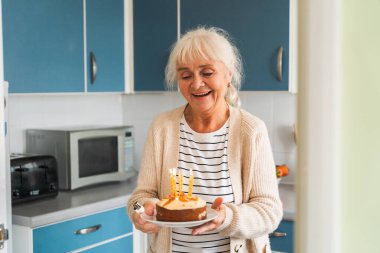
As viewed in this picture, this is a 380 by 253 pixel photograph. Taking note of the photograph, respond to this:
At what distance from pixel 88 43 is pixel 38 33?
0.36 meters

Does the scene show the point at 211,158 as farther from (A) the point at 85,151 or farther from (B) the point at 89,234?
(A) the point at 85,151

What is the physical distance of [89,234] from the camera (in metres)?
2.75

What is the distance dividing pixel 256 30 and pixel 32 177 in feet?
4.43

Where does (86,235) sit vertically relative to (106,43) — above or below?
below

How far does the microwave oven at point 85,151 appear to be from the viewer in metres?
3.05

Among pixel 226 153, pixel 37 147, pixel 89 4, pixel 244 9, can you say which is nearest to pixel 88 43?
pixel 89 4

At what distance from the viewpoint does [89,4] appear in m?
3.17

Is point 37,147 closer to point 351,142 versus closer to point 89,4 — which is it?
point 89,4

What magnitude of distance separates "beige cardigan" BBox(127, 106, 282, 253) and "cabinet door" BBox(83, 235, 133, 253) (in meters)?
1.10

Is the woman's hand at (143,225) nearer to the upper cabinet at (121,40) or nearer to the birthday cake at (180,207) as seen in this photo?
the birthday cake at (180,207)

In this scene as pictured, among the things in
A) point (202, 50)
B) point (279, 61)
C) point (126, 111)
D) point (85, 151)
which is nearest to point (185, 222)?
point (202, 50)

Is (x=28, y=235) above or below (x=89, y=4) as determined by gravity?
below

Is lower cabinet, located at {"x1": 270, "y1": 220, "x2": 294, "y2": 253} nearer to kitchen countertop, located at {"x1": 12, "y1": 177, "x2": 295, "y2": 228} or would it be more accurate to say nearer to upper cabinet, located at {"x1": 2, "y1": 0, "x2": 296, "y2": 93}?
kitchen countertop, located at {"x1": 12, "y1": 177, "x2": 295, "y2": 228}

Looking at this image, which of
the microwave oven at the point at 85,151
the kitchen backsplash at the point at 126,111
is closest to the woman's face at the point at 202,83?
the microwave oven at the point at 85,151
